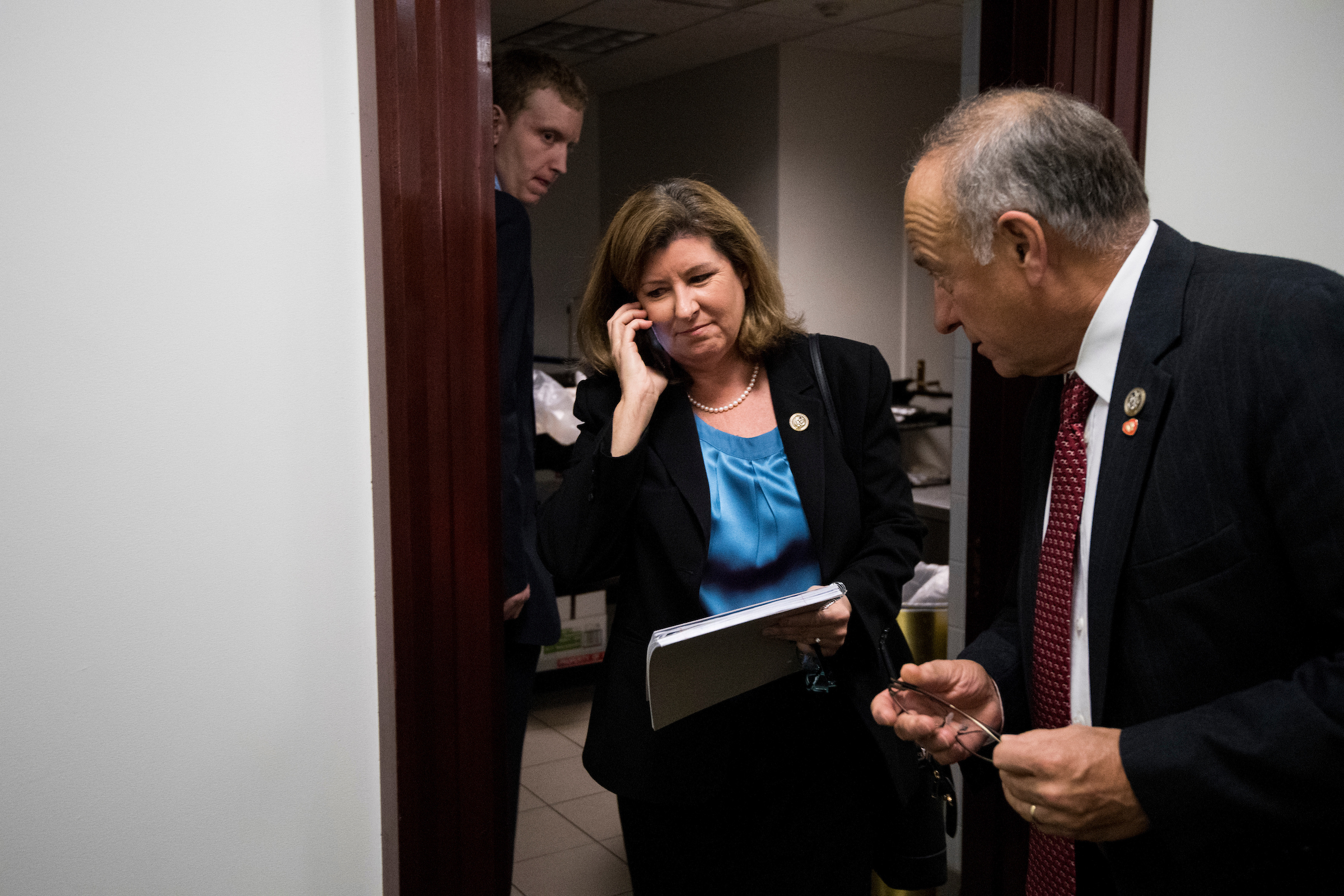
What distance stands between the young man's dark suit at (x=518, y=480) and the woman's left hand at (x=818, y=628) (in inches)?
19.4

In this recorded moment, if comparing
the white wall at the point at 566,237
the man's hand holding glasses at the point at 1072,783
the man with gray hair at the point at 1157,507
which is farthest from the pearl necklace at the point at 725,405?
the white wall at the point at 566,237

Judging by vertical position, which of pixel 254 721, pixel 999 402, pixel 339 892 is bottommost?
pixel 339 892

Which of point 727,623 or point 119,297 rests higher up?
point 119,297

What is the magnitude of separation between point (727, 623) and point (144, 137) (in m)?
0.84

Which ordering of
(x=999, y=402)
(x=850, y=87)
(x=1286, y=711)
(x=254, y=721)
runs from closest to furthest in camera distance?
1. (x=1286, y=711)
2. (x=254, y=721)
3. (x=999, y=402)
4. (x=850, y=87)

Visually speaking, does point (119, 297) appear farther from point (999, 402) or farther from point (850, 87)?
point (850, 87)

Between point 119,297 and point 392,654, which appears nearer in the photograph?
point 119,297

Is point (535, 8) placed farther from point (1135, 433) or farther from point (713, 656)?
point (1135, 433)

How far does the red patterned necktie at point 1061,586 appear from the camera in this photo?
1.08 meters

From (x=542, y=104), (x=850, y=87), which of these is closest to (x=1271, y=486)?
(x=542, y=104)

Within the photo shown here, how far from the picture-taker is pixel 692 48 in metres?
5.18

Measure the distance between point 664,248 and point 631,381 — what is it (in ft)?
0.75

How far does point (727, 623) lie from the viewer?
1189 millimetres

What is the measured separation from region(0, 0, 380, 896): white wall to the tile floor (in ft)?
5.26
